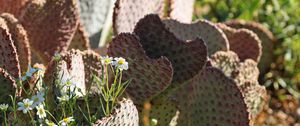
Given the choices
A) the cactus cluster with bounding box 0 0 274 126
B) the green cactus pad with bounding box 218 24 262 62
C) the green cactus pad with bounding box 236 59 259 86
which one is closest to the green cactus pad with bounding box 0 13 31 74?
the cactus cluster with bounding box 0 0 274 126

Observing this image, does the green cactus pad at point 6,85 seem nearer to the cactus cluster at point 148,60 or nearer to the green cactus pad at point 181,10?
the cactus cluster at point 148,60

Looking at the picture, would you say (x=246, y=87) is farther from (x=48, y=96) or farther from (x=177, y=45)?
(x=48, y=96)

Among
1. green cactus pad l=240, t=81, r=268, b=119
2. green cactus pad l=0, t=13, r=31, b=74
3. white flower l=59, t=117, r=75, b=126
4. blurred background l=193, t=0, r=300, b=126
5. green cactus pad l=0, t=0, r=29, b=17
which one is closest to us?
white flower l=59, t=117, r=75, b=126

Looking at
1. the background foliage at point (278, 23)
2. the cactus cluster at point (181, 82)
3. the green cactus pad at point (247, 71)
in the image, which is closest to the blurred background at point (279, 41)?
the background foliage at point (278, 23)

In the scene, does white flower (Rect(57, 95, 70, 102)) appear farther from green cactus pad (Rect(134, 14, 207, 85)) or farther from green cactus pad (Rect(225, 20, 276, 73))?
green cactus pad (Rect(225, 20, 276, 73))

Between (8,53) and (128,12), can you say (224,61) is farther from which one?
(8,53)
